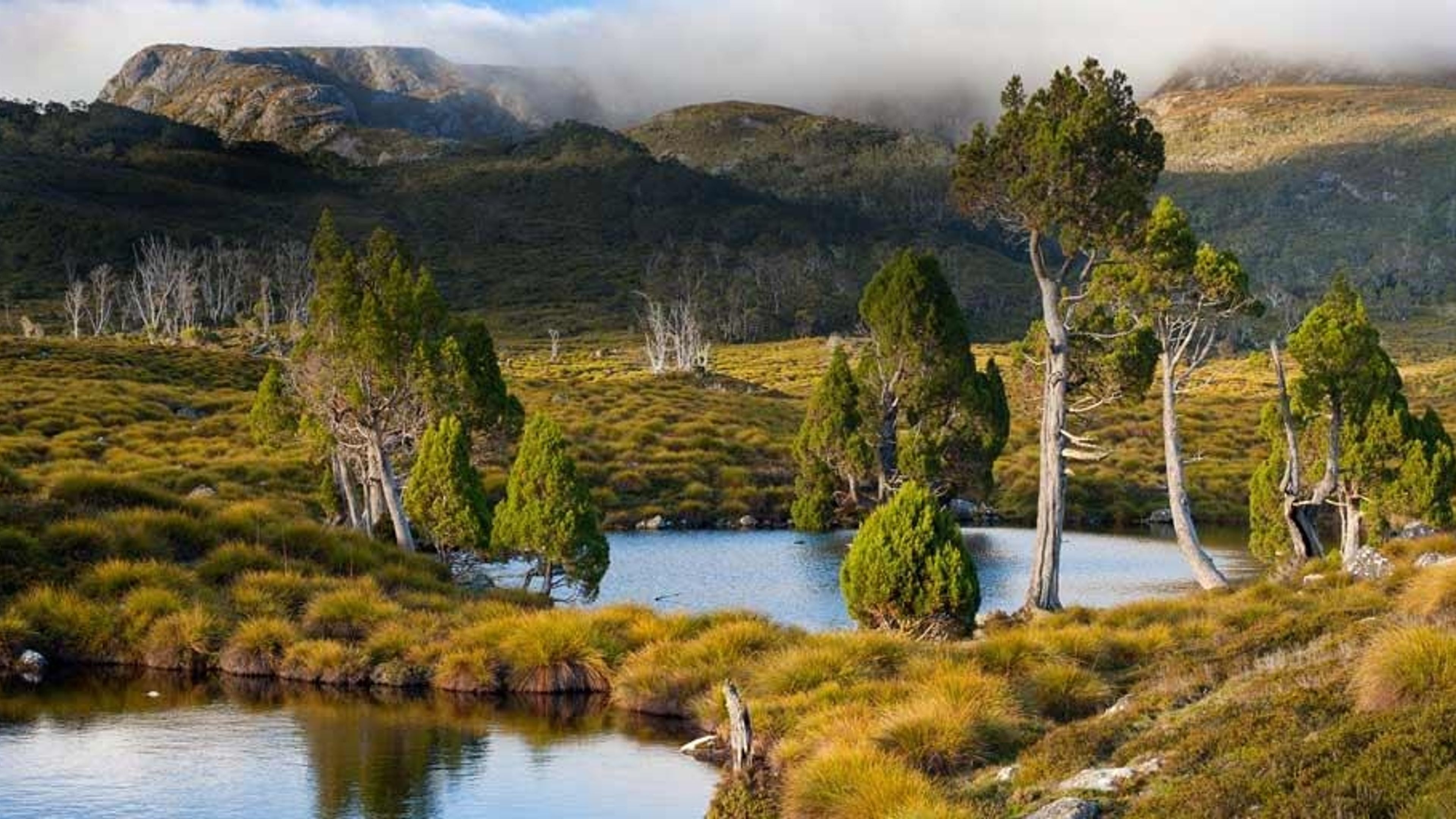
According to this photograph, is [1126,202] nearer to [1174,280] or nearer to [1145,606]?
[1174,280]

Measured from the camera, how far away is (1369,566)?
98.9ft

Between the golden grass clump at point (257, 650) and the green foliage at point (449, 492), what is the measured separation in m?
7.16

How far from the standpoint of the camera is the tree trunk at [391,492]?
123 ft

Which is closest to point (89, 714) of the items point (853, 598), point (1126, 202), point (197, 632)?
point (197, 632)

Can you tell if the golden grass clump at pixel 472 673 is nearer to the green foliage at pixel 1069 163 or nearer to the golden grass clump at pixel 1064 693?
the golden grass clump at pixel 1064 693

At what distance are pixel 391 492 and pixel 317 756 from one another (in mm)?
16669

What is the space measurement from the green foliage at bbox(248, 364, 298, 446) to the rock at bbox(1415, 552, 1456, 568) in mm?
32172

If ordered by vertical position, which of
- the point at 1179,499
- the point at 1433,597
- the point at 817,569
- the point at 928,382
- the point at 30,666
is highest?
the point at 928,382

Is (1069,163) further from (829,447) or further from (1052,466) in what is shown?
(829,447)

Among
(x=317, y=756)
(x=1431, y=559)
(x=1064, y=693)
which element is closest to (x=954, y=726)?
(x=1064, y=693)

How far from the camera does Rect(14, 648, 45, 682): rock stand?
1033 inches

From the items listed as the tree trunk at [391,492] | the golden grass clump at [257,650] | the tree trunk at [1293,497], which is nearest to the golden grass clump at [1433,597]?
the tree trunk at [1293,497]

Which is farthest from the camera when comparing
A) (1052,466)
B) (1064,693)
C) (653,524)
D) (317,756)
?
(653,524)

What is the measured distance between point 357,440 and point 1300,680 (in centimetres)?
2896
